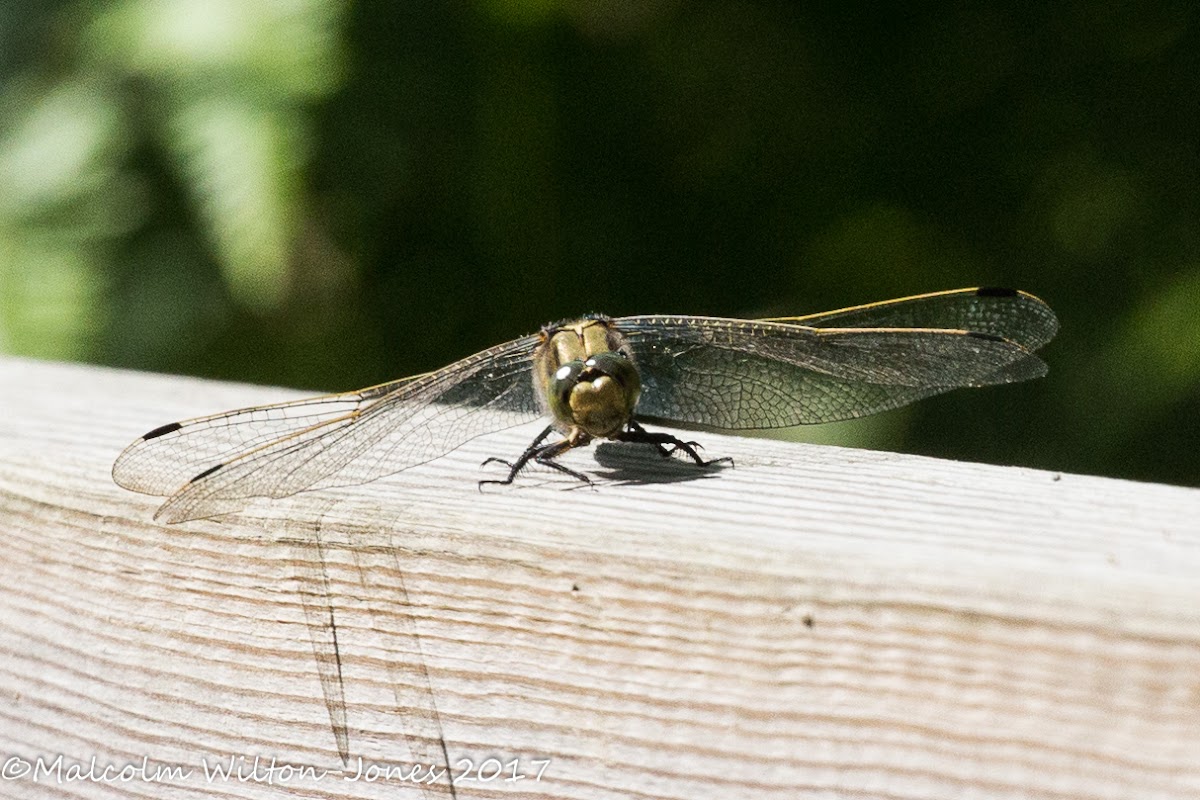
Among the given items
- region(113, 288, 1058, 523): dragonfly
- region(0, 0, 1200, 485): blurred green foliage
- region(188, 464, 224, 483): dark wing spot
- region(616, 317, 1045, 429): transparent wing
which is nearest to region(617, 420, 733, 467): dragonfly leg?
region(113, 288, 1058, 523): dragonfly

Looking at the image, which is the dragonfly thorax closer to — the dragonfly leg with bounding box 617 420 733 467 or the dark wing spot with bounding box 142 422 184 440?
the dragonfly leg with bounding box 617 420 733 467

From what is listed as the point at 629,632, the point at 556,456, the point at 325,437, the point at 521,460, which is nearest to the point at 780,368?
the point at 556,456

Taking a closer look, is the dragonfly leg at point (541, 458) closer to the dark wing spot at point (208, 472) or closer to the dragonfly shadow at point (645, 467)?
the dragonfly shadow at point (645, 467)

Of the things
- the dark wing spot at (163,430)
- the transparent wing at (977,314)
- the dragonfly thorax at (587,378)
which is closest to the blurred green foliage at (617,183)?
the transparent wing at (977,314)

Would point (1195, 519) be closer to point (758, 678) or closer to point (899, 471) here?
point (899, 471)


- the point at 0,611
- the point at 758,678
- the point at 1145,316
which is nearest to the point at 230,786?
the point at 0,611

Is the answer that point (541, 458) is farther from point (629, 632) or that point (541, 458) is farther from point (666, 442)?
point (629, 632)
